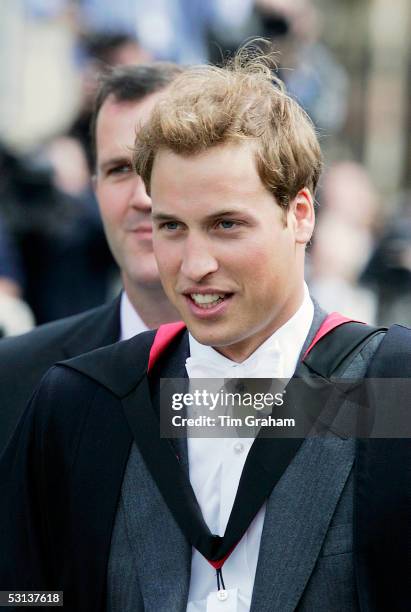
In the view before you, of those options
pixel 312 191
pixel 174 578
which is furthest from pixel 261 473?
pixel 312 191

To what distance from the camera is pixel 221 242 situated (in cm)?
265

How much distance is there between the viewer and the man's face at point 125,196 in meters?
3.82

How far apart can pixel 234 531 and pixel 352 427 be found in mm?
335

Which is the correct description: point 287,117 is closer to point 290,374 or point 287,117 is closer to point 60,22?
point 290,374

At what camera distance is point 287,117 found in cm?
277

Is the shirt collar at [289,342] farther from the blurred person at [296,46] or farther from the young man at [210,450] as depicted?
the blurred person at [296,46]

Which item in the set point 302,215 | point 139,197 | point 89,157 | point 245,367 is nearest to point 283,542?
point 245,367

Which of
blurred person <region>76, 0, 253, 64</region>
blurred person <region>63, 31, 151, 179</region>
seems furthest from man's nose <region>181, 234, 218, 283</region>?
blurred person <region>76, 0, 253, 64</region>

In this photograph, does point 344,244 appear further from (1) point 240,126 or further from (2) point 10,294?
(1) point 240,126

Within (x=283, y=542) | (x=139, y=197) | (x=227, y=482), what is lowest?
(x=283, y=542)

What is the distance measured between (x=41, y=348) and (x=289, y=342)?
46.7 inches

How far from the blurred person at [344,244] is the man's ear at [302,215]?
10.2ft

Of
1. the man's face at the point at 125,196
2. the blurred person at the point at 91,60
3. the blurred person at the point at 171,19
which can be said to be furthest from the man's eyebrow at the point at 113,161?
the blurred person at the point at 171,19

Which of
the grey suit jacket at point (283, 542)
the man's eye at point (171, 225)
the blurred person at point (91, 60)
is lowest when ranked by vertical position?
the grey suit jacket at point (283, 542)
